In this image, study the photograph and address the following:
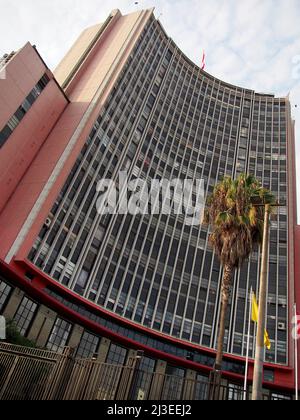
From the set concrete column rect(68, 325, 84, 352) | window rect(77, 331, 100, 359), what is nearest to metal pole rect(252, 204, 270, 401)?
concrete column rect(68, 325, 84, 352)

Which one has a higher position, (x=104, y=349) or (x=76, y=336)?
(x=76, y=336)

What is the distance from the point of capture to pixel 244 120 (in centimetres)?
7125

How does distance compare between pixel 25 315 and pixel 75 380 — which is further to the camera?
pixel 25 315

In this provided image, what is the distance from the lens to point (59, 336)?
33.1 m

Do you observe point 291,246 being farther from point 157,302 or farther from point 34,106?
point 34,106

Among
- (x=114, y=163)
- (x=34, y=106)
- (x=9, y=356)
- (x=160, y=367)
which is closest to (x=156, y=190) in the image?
(x=114, y=163)

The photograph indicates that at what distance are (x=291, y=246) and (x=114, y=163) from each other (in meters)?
31.0

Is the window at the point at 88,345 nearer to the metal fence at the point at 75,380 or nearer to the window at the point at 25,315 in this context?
the window at the point at 25,315

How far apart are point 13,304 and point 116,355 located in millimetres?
13525

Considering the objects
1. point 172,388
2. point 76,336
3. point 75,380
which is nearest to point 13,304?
point 76,336

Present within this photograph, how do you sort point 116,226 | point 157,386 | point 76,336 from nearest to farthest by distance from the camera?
point 157,386 < point 76,336 < point 116,226

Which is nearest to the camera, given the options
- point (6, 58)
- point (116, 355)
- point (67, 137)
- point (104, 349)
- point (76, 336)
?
point (76, 336)

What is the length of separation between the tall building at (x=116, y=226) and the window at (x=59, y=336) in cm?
12

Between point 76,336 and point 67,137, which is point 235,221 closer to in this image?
point 76,336
